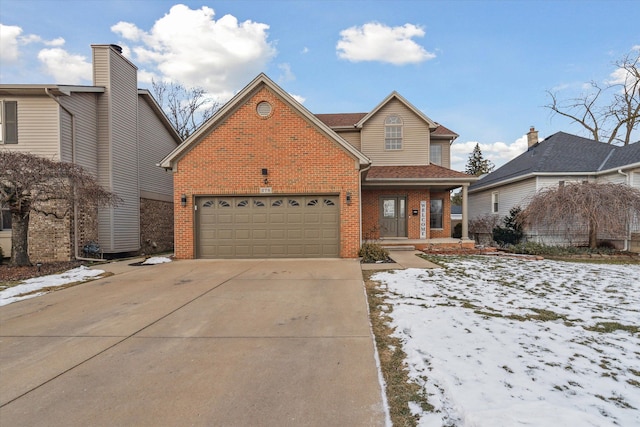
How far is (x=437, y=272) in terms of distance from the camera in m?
8.28

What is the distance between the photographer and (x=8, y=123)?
36.8 ft

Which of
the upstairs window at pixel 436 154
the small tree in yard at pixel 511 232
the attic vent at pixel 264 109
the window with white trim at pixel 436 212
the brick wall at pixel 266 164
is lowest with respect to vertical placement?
the small tree in yard at pixel 511 232

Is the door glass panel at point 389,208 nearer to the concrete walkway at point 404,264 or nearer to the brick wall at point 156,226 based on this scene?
the concrete walkway at point 404,264

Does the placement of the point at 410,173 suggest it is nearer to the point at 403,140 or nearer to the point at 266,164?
the point at 403,140

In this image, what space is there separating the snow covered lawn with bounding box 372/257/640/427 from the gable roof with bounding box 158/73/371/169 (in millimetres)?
5300

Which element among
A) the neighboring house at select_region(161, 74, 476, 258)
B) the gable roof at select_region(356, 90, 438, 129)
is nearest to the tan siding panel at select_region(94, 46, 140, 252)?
the neighboring house at select_region(161, 74, 476, 258)

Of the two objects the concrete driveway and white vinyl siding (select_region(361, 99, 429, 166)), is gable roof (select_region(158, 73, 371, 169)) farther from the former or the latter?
the concrete driveway

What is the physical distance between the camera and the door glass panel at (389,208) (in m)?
15.1

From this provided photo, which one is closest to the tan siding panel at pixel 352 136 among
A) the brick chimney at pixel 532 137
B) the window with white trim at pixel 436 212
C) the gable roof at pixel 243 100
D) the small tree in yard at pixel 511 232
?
the window with white trim at pixel 436 212

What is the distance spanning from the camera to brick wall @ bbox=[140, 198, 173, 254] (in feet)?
47.5

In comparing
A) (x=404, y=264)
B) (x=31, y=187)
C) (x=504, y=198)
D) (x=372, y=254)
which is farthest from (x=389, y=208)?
(x=31, y=187)

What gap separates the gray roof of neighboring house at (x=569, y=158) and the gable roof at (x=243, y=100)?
9.65 meters

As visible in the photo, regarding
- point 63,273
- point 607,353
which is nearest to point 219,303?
point 607,353

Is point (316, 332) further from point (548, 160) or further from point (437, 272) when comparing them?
point (548, 160)
